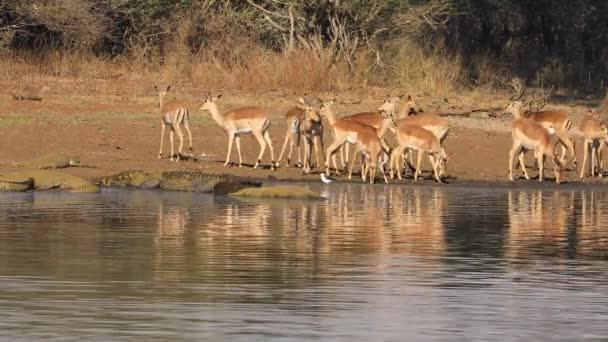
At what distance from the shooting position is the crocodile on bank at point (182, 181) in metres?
19.1

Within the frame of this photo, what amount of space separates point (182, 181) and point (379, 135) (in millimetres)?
3817

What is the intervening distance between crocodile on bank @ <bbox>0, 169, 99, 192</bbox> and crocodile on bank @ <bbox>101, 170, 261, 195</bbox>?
58 centimetres

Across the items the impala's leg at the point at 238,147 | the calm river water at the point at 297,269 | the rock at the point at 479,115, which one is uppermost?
the rock at the point at 479,115

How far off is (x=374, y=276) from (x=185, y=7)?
2118cm

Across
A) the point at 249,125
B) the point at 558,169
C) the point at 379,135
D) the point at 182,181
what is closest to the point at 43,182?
the point at 182,181

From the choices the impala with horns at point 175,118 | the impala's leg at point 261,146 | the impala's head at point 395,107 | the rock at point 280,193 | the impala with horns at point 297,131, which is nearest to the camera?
the rock at point 280,193

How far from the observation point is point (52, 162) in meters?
21.0

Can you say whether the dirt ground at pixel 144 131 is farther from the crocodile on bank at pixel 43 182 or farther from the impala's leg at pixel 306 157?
the crocodile on bank at pixel 43 182

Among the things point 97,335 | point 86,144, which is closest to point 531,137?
point 86,144

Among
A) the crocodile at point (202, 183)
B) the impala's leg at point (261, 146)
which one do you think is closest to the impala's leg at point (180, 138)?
the impala's leg at point (261, 146)

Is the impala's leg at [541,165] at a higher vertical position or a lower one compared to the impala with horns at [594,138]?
lower

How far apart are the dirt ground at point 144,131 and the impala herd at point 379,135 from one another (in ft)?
1.09

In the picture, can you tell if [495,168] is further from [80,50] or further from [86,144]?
[80,50]

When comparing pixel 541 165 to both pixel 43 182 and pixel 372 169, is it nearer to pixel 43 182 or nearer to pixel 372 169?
pixel 372 169
